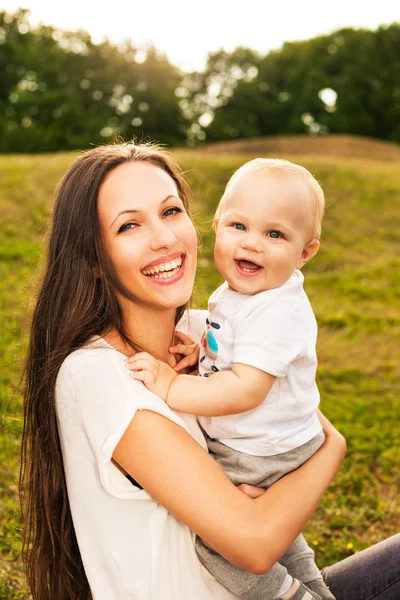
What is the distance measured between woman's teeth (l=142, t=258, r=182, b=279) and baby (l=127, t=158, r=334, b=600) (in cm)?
16

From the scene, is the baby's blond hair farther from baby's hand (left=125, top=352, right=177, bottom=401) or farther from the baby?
baby's hand (left=125, top=352, right=177, bottom=401)

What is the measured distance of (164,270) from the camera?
197 centimetres

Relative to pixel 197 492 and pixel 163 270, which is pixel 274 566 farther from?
pixel 163 270

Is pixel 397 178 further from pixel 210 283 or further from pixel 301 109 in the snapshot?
pixel 301 109

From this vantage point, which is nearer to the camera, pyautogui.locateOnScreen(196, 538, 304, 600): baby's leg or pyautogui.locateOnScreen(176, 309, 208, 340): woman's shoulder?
pyautogui.locateOnScreen(196, 538, 304, 600): baby's leg

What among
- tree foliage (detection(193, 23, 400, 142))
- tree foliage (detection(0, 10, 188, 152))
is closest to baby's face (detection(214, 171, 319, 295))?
tree foliage (detection(0, 10, 188, 152))

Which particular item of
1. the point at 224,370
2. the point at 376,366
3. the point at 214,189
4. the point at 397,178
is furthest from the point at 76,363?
the point at 397,178

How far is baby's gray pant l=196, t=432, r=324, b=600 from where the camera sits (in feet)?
5.82

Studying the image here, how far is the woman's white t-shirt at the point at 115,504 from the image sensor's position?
167cm

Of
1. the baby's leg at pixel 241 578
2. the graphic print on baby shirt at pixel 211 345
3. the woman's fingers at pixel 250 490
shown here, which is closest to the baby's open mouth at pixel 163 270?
the graphic print on baby shirt at pixel 211 345

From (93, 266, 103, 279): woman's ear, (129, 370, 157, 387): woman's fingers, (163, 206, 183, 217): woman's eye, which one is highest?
(163, 206, 183, 217): woman's eye

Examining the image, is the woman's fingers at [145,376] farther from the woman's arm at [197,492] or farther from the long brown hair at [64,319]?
the long brown hair at [64,319]

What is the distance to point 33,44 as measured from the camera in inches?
1432

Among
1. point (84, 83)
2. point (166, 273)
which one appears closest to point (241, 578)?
point (166, 273)
